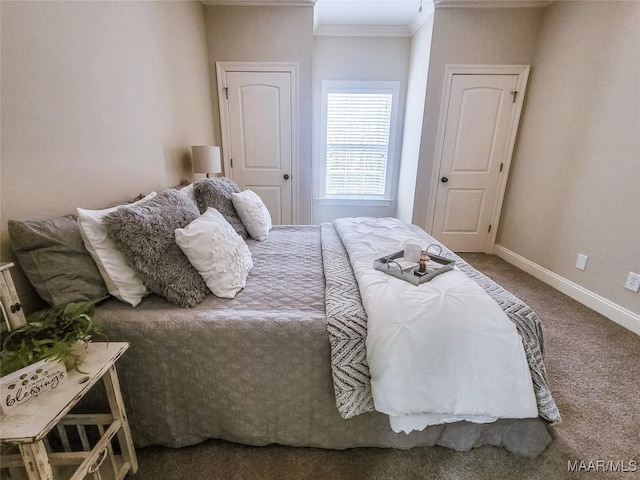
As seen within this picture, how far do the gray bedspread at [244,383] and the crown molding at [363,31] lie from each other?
374 cm

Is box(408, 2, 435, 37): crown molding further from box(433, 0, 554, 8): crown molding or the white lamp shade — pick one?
the white lamp shade

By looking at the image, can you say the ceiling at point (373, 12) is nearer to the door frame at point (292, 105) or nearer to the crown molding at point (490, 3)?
the crown molding at point (490, 3)

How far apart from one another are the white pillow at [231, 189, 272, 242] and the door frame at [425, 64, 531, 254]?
2.23m

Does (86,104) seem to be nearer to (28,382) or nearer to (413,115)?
(28,382)

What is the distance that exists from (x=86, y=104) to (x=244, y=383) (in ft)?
5.09

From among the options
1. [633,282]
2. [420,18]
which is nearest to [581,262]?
[633,282]

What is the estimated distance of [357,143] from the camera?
4.00 m

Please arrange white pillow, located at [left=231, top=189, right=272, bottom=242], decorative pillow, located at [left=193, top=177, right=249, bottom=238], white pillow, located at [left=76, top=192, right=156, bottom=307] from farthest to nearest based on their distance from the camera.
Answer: white pillow, located at [left=231, top=189, right=272, bottom=242] < decorative pillow, located at [left=193, top=177, right=249, bottom=238] < white pillow, located at [left=76, top=192, right=156, bottom=307]

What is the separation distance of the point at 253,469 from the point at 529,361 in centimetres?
118

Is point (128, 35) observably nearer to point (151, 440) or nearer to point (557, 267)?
point (151, 440)

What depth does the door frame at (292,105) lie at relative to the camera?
313 cm

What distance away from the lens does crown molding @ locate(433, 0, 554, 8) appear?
280 centimetres

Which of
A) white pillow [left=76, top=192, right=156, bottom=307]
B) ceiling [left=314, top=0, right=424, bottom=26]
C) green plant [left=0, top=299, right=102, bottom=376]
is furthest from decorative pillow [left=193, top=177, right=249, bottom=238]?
ceiling [left=314, top=0, right=424, bottom=26]

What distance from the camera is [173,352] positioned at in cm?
109
